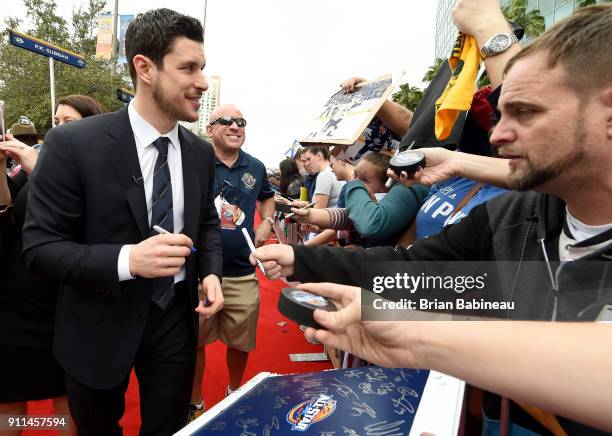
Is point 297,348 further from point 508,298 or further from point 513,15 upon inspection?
point 513,15

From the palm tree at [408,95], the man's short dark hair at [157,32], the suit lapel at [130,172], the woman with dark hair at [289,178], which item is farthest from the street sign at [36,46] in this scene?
the palm tree at [408,95]

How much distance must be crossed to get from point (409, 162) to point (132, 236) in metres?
1.22

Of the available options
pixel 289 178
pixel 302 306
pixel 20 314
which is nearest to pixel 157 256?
pixel 302 306

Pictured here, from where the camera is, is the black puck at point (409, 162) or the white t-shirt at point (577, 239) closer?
the white t-shirt at point (577, 239)

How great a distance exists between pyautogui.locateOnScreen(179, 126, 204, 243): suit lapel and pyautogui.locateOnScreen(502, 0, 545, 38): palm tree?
2687 centimetres

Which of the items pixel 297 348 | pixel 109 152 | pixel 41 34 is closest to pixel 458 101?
pixel 109 152

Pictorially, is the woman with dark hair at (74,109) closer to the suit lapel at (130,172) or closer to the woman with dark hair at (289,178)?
the suit lapel at (130,172)

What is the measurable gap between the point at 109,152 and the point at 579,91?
5.54 ft

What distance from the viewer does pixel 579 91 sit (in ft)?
3.18

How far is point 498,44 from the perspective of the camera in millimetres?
1603

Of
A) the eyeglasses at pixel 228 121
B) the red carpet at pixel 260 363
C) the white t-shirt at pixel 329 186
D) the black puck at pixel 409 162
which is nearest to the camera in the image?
the black puck at pixel 409 162

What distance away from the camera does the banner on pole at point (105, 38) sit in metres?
17.2

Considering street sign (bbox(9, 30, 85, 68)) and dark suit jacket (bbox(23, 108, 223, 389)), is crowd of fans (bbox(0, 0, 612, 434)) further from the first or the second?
street sign (bbox(9, 30, 85, 68))

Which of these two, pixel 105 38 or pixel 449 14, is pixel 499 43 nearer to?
pixel 105 38
